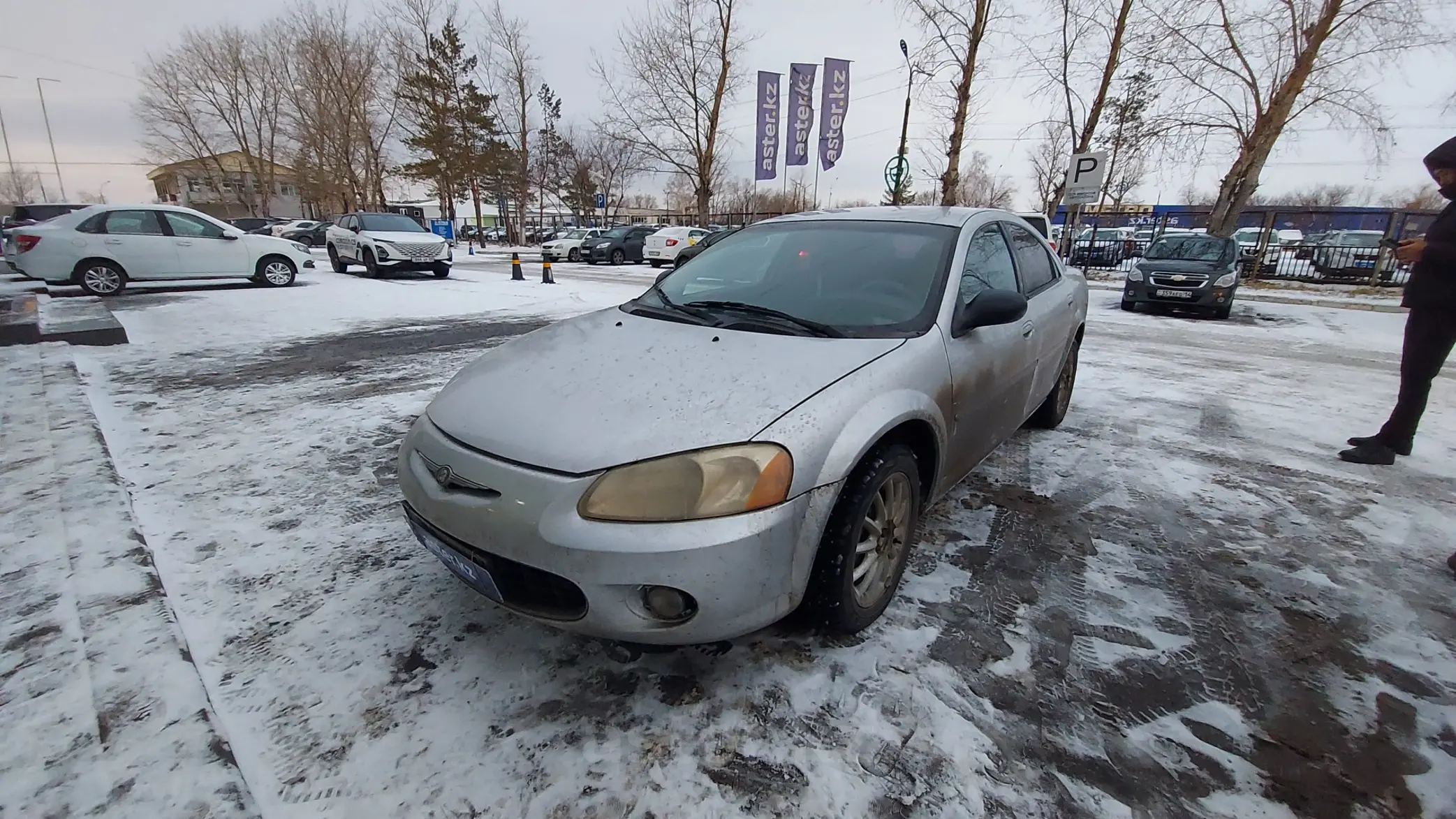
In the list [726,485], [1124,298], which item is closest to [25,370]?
[726,485]

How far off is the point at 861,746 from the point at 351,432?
3.70 m

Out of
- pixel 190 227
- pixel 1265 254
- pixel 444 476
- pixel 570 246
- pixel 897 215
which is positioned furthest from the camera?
pixel 570 246

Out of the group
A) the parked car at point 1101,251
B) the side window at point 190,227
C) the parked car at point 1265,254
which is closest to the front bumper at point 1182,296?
the parked car at point 1265,254

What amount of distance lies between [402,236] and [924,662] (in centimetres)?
1440

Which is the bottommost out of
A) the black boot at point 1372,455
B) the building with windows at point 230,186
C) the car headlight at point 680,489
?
the black boot at point 1372,455

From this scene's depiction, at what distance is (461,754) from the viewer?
1.65 metres

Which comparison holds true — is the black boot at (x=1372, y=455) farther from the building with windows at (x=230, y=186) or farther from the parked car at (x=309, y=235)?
the building with windows at (x=230, y=186)

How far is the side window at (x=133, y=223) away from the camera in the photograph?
31.5ft

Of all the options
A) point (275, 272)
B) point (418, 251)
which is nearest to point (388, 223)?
point (418, 251)

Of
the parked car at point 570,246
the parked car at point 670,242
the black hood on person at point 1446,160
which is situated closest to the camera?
the black hood on person at point 1446,160

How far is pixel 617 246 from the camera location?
22.3m

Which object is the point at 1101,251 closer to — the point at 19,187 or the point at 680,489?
the point at 680,489

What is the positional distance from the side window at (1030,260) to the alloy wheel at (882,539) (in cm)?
182

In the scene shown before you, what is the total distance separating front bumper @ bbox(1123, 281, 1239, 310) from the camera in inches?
401
